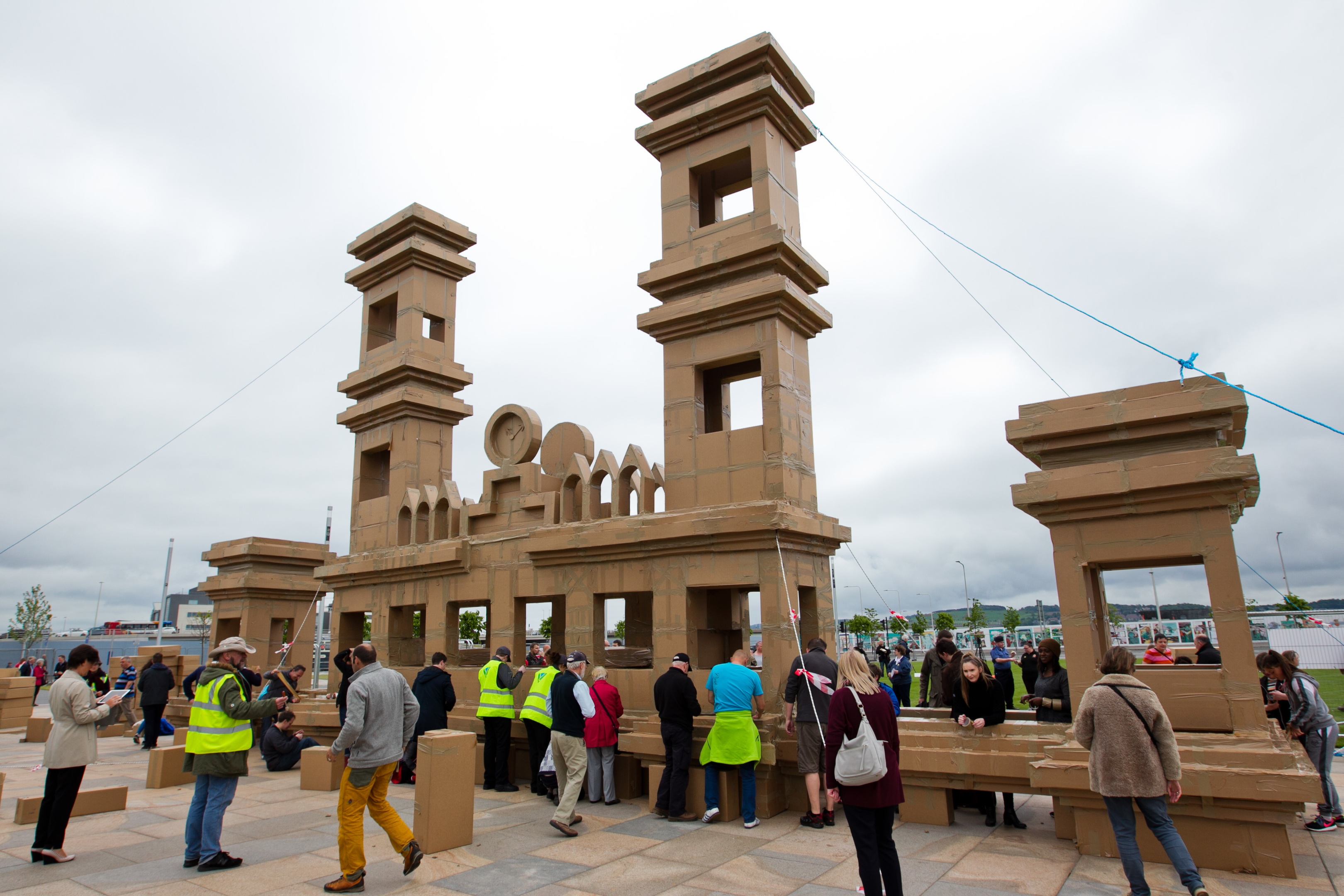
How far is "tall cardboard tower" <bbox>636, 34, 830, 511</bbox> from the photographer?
33.6 ft

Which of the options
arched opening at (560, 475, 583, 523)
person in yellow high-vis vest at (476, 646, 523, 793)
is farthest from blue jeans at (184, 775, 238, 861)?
arched opening at (560, 475, 583, 523)

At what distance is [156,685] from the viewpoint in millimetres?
14867

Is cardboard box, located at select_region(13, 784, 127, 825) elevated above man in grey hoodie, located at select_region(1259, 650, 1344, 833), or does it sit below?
below

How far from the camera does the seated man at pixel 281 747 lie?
12.6 metres

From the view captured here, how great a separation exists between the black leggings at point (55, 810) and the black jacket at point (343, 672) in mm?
3768

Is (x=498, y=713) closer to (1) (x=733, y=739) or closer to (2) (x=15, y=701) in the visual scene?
(1) (x=733, y=739)

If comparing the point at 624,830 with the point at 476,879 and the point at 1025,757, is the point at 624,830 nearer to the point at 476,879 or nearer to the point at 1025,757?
the point at 476,879

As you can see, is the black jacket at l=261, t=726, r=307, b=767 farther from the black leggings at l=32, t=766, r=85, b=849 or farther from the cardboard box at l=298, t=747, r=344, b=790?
the black leggings at l=32, t=766, r=85, b=849

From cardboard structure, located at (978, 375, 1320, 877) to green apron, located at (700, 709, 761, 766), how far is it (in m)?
1.61

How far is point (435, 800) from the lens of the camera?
24.6ft

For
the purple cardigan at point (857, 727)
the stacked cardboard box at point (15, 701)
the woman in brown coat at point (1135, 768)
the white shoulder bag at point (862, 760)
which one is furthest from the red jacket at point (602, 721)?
the stacked cardboard box at point (15, 701)

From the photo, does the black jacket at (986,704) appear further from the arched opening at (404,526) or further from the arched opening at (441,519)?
the arched opening at (404,526)

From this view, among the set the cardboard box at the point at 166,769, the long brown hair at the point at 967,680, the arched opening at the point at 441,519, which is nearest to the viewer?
the long brown hair at the point at 967,680

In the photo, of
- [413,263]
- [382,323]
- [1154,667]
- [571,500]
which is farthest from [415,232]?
[1154,667]
